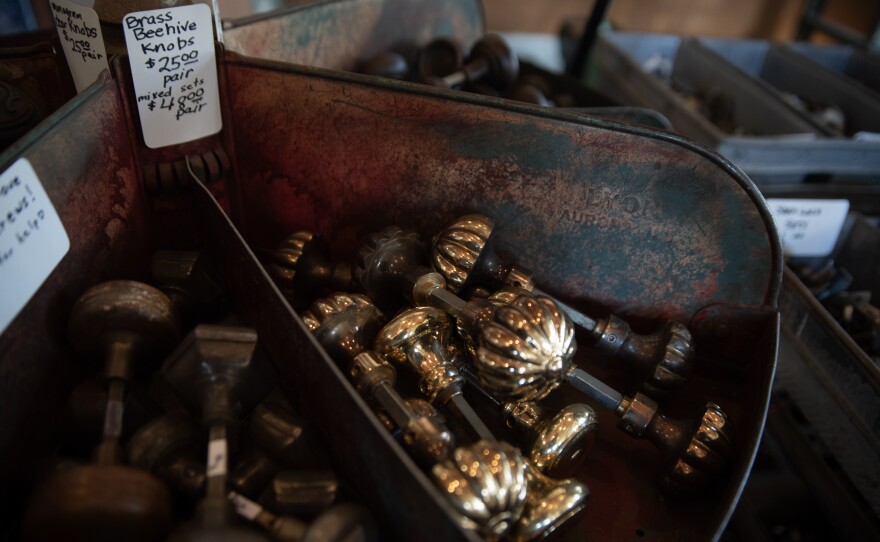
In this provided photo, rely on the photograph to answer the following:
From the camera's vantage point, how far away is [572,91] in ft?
7.41

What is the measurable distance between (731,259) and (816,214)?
79 cm

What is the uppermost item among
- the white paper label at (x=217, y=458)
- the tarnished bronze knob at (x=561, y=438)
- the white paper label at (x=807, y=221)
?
the white paper label at (x=217, y=458)

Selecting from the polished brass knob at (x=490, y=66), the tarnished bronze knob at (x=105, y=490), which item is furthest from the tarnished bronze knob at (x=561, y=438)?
the polished brass knob at (x=490, y=66)

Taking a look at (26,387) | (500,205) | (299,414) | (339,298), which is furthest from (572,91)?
(26,387)

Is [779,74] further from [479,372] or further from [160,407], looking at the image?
[160,407]

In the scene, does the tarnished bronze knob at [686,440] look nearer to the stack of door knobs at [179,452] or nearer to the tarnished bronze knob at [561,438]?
the tarnished bronze knob at [561,438]

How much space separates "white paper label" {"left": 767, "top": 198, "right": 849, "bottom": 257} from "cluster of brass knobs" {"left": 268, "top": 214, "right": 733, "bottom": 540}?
32.9 inches

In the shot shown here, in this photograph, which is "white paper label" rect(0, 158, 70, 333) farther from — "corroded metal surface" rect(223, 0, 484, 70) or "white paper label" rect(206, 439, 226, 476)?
"corroded metal surface" rect(223, 0, 484, 70)

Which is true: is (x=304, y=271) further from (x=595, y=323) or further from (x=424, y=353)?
(x=595, y=323)

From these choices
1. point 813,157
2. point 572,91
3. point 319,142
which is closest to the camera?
point 319,142

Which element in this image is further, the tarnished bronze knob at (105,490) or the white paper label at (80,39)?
the white paper label at (80,39)

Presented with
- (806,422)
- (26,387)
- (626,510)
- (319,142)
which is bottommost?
(806,422)

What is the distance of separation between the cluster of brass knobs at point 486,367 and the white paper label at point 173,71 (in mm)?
325

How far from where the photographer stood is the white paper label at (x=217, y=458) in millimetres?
797
